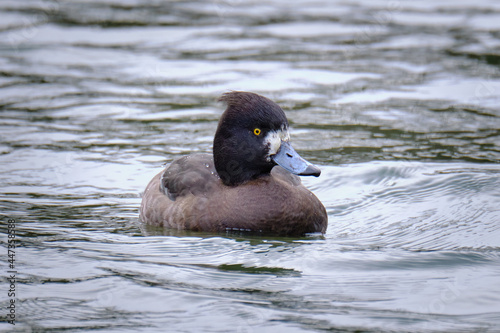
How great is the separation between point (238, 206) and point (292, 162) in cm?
61

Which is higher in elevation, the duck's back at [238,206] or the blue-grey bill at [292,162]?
the blue-grey bill at [292,162]

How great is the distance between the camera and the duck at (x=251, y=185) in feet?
23.0

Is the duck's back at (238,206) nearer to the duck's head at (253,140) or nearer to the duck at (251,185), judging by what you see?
the duck at (251,185)

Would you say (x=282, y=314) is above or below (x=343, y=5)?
below

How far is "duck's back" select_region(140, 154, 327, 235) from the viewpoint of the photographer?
276 inches

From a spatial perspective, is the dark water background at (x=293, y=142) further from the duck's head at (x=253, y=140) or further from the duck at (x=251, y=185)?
the duck's head at (x=253, y=140)

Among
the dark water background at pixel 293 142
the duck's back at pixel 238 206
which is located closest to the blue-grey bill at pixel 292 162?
the duck's back at pixel 238 206

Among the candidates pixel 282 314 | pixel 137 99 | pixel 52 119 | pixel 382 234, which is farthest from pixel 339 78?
pixel 282 314

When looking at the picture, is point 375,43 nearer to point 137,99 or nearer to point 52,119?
point 137,99

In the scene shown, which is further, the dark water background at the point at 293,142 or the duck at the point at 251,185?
the duck at the point at 251,185

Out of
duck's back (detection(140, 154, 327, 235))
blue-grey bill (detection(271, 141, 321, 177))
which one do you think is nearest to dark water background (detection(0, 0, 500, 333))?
duck's back (detection(140, 154, 327, 235))

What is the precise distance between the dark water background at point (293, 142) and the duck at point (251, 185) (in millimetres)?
158

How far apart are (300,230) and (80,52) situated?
8.97 metres

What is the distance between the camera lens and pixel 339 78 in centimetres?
1338
